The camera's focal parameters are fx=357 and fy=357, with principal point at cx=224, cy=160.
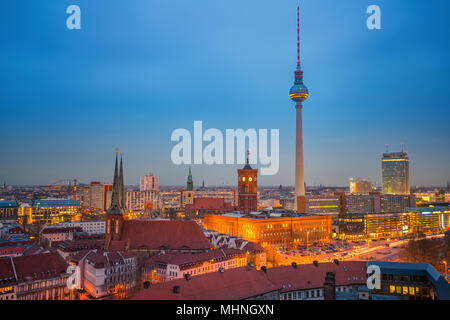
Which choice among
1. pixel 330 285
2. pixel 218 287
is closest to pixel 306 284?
pixel 330 285

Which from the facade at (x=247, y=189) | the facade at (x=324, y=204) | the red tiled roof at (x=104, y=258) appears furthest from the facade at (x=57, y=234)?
the facade at (x=324, y=204)

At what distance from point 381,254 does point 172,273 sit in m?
44.1

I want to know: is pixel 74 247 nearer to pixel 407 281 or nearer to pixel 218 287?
pixel 218 287

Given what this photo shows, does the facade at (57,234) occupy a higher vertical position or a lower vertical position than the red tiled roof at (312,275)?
lower

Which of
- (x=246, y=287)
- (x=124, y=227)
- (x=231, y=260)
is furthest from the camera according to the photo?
(x=124, y=227)

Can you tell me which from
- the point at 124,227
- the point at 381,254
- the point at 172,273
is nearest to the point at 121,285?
the point at 172,273

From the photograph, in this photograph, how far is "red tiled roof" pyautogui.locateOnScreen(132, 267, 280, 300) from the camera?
27.6 m

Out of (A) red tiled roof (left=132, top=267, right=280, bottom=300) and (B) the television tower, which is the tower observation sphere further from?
(A) red tiled roof (left=132, top=267, right=280, bottom=300)

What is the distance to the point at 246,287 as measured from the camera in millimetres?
31531

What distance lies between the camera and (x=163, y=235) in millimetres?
56469

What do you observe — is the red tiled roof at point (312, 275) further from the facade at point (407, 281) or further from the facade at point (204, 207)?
the facade at point (204, 207)

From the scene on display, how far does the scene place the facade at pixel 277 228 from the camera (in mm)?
84062

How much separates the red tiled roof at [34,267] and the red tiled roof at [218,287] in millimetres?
17290
